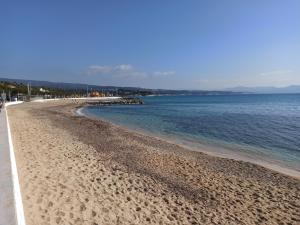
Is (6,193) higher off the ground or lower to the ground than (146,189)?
higher

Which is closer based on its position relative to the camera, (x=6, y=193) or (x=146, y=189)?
A: (x=6, y=193)

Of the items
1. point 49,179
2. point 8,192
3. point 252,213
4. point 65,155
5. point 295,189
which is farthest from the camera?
point 65,155

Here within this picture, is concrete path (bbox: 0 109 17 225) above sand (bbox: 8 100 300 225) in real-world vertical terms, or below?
above

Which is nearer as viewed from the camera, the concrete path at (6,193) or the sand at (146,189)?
the concrete path at (6,193)

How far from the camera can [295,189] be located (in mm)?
9531

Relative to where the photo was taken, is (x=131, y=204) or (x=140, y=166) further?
(x=140, y=166)

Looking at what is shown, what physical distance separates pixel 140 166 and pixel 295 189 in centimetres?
507

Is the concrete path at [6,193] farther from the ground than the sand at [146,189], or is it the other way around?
the concrete path at [6,193]

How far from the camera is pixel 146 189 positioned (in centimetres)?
858

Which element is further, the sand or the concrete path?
the sand

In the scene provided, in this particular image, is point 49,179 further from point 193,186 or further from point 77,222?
point 193,186

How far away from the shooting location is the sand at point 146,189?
22.1ft

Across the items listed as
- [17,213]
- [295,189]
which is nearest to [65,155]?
[17,213]

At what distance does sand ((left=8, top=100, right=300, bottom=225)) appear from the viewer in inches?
265
